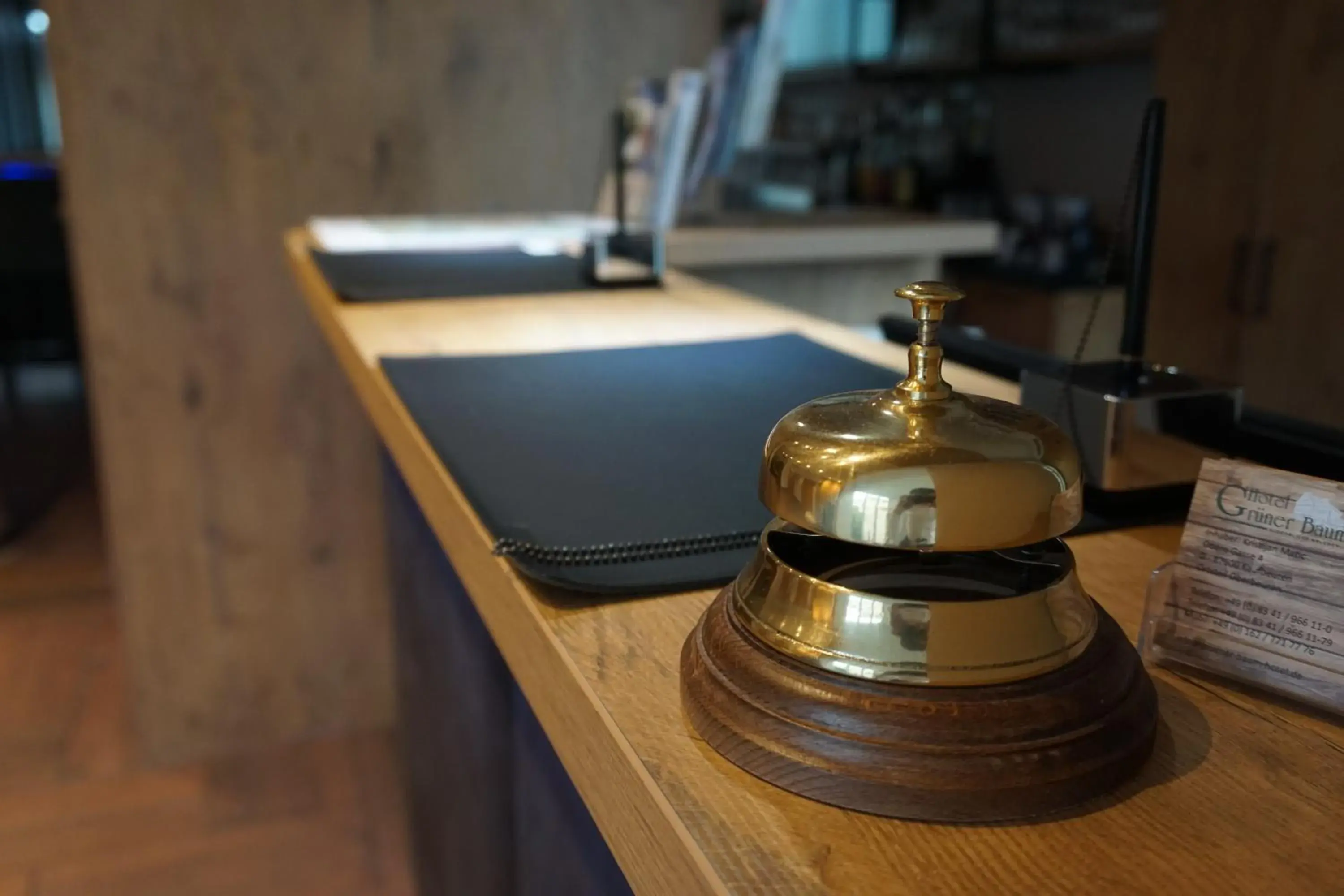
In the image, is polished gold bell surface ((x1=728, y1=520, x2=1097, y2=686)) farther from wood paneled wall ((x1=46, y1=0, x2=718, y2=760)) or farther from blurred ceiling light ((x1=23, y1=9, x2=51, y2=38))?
blurred ceiling light ((x1=23, y1=9, x2=51, y2=38))

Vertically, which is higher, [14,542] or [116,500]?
[116,500]

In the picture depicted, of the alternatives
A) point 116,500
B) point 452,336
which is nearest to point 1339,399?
point 452,336

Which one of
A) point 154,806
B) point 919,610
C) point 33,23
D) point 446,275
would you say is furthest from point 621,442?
point 33,23

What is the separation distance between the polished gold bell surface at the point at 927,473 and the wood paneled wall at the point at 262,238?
1.99m

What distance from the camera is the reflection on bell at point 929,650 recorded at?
0.39 m

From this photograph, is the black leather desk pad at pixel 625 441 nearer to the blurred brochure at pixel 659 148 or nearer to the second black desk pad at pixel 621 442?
the second black desk pad at pixel 621 442

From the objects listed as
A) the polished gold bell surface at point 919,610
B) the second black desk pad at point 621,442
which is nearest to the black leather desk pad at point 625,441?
the second black desk pad at point 621,442

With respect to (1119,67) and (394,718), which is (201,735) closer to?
Result: (394,718)

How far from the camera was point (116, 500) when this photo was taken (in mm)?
2246

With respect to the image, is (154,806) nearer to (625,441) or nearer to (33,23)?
(625,441)

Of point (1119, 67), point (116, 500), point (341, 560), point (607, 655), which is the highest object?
point (1119, 67)

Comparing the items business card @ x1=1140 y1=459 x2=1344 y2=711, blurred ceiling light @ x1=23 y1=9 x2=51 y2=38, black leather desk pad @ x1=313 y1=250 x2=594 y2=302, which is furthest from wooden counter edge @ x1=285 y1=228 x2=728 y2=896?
blurred ceiling light @ x1=23 y1=9 x2=51 y2=38

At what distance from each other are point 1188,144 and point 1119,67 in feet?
3.21

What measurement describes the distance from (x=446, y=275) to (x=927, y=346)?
3.76 ft
